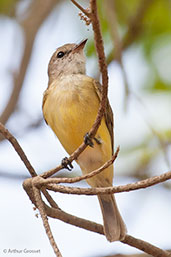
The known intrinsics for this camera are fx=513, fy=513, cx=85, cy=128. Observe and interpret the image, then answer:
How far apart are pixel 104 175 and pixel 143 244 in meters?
1.64

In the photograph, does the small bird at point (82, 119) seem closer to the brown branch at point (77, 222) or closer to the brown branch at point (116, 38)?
the brown branch at point (116, 38)

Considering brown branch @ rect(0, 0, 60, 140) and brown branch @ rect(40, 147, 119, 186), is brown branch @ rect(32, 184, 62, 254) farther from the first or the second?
brown branch @ rect(0, 0, 60, 140)

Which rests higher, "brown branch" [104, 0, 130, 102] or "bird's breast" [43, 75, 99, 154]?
"brown branch" [104, 0, 130, 102]

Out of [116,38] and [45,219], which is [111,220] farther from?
[45,219]

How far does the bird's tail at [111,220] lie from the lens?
15.8ft

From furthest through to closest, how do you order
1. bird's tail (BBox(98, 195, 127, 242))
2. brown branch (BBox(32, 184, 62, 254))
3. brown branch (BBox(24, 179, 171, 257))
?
bird's tail (BBox(98, 195, 127, 242)) < brown branch (BBox(24, 179, 171, 257)) < brown branch (BBox(32, 184, 62, 254))

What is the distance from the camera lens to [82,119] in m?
4.83

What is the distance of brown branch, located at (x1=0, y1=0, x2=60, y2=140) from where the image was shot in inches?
202

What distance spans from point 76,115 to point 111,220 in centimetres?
121

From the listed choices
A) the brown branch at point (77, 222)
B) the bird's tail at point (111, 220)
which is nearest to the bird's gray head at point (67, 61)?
the bird's tail at point (111, 220)

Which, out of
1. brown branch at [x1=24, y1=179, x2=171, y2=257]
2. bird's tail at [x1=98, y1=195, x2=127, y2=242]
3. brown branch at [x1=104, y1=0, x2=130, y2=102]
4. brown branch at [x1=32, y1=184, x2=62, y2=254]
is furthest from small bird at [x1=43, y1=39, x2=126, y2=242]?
brown branch at [x1=32, y1=184, x2=62, y2=254]

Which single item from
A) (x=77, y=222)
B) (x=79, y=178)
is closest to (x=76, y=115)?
(x=77, y=222)

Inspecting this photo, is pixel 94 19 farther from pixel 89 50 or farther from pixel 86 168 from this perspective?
pixel 89 50

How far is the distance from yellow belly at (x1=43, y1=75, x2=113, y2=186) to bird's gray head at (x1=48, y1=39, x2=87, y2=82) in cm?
27
